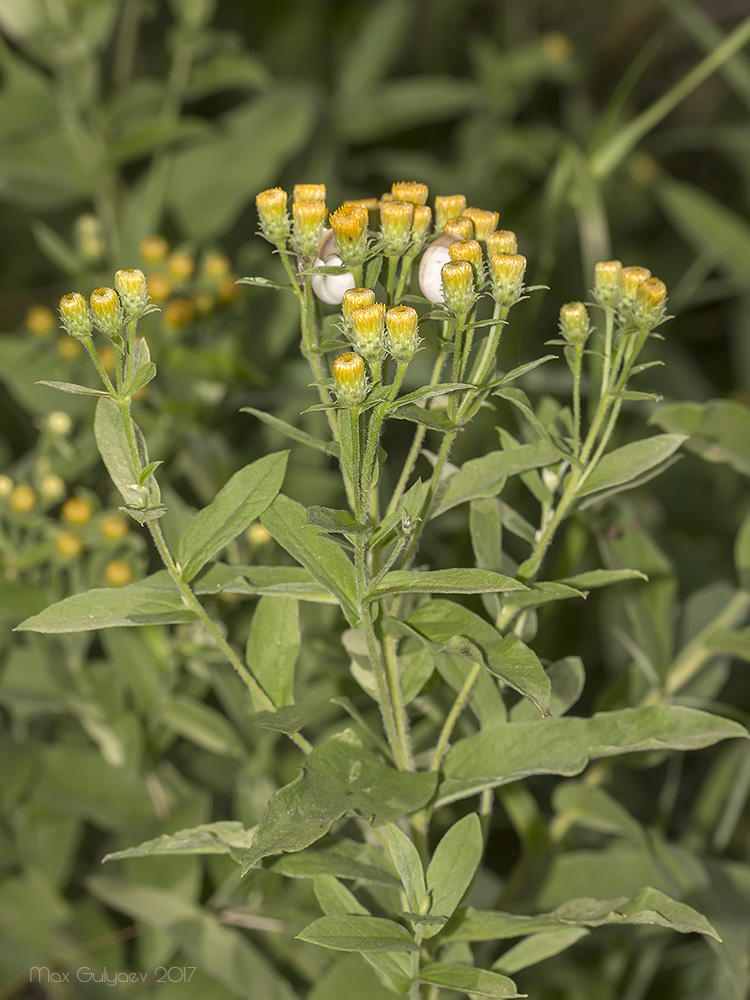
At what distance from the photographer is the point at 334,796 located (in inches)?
33.6

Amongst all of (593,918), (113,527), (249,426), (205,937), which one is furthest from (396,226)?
(249,426)

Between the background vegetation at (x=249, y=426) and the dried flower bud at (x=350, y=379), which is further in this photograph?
the background vegetation at (x=249, y=426)

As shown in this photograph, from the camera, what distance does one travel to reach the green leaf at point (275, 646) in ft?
3.24

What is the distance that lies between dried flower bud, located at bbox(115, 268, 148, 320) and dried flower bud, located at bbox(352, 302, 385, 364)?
180 millimetres

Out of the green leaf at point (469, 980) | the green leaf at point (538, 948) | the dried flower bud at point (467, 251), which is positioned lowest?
the green leaf at point (538, 948)

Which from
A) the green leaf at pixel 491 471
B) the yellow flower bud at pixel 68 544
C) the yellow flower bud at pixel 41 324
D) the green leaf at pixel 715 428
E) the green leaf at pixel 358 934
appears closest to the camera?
the green leaf at pixel 358 934

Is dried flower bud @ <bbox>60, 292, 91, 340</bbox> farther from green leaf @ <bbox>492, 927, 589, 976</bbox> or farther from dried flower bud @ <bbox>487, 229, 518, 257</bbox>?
green leaf @ <bbox>492, 927, 589, 976</bbox>

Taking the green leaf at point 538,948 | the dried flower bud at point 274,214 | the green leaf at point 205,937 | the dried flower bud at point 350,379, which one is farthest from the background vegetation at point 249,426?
the dried flower bud at point 274,214

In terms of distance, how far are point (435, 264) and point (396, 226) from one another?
0.07 m

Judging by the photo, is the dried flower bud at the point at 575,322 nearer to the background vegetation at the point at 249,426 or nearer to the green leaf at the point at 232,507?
the green leaf at the point at 232,507

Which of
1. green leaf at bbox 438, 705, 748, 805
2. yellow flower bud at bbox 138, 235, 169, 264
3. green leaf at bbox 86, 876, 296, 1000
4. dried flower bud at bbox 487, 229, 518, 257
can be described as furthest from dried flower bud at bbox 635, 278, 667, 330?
yellow flower bud at bbox 138, 235, 169, 264

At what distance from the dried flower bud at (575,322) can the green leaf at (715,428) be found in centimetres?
32

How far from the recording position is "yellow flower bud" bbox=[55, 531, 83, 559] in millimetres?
1362

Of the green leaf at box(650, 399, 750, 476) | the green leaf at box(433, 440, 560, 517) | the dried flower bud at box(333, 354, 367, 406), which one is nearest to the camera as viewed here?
the dried flower bud at box(333, 354, 367, 406)
